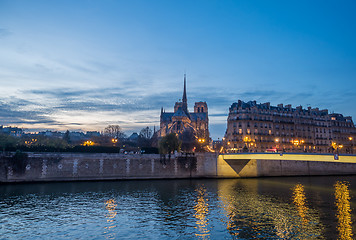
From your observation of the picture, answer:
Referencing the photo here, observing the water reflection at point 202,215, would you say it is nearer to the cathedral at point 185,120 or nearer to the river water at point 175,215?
the river water at point 175,215

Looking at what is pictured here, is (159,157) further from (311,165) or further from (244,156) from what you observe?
(311,165)

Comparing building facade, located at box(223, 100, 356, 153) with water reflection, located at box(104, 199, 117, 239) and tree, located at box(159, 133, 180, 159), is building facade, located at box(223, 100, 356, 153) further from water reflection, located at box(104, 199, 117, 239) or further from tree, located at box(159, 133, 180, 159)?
water reflection, located at box(104, 199, 117, 239)

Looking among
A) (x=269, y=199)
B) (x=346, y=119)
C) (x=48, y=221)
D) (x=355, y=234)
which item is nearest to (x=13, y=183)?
(x=48, y=221)

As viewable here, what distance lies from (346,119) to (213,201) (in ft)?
333

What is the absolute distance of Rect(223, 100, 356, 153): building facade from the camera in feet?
284

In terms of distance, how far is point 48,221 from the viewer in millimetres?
24891

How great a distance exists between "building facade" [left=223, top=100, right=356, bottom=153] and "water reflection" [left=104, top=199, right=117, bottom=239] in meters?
53.3

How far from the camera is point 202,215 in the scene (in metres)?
27.2

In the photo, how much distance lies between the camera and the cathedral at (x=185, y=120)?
443 ft

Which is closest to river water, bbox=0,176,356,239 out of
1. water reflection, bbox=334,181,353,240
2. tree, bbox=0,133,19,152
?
water reflection, bbox=334,181,353,240

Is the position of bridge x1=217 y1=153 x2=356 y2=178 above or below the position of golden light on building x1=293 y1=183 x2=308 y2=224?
above

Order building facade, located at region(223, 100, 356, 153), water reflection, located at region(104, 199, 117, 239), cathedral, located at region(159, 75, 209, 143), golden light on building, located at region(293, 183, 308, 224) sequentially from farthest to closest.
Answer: cathedral, located at region(159, 75, 209, 143), building facade, located at region(223, 100, 356, 153), golden light on building, located at region(293, 183, 308, 224), water reflection, located at region(104, 199, 117, 239)

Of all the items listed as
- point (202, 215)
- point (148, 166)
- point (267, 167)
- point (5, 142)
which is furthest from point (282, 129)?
point (5, 142)

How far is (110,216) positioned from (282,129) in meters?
79.6
